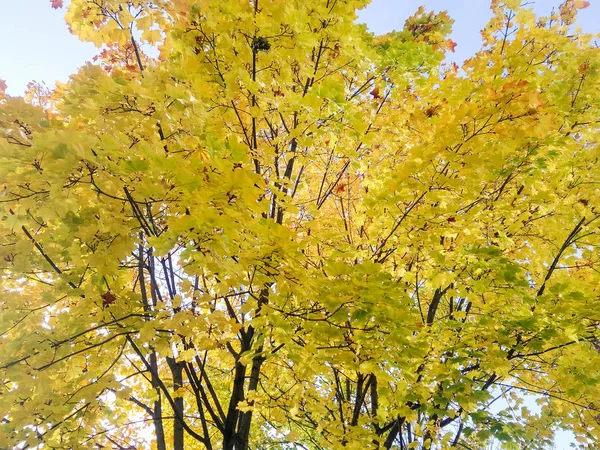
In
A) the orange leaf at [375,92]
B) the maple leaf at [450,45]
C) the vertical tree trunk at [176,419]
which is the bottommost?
the vertical tree trunk at [176,419]

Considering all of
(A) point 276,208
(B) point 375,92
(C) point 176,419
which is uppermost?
(B) point 375,92

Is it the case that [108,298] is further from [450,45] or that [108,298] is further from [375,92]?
[450,45]

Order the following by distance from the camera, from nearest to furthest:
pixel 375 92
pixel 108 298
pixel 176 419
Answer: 1. pixel 108 298
2. pixel 176 419
3. pixel 375 92

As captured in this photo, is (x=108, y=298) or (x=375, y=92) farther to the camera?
(x=375, y=92)

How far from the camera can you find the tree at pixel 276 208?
1.79m

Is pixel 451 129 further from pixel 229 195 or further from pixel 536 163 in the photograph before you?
pixel 229 195

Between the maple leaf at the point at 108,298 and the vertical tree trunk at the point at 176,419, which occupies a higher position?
the maple leaf at the point at 108,298

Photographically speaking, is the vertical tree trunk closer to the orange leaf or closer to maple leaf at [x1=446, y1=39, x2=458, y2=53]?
the orange leaf

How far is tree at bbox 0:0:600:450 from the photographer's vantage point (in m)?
1.79

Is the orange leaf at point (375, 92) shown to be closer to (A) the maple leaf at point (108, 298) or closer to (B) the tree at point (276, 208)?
(B) the tree at point (276, 208)

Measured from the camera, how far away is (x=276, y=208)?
338cm

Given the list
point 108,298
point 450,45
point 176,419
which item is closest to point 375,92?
point 450,45

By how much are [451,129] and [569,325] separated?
5.72ft

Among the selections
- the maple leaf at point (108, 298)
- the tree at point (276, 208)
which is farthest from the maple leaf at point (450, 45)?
the maple leaf at point (108, 298)
